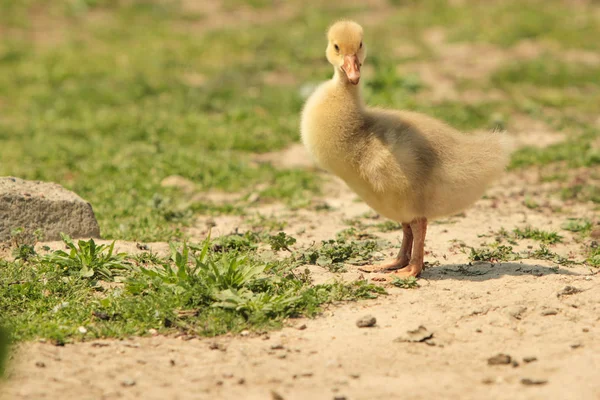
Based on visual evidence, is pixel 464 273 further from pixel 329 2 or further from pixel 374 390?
pixel 329 2

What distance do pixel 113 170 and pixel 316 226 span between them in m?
2.92

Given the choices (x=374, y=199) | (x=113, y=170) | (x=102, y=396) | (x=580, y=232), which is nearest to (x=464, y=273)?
(x=374, y=199)

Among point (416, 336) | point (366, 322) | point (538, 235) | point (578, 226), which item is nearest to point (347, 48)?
point (366, 322)

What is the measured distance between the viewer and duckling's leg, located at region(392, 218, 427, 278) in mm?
6223

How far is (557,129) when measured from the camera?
37.0 feet

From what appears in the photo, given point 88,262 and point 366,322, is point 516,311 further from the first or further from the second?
point 88,262

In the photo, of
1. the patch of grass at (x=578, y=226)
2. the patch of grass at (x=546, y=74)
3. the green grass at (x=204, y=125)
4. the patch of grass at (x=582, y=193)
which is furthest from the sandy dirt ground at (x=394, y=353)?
the patch of grass at (x=546, y=74)

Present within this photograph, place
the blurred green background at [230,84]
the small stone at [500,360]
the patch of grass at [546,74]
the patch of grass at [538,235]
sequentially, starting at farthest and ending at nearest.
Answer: the patch of grass at [546,74] < the blurred green background at [230,84] < the patch of grass at [538,235] < the small stone at [500,360]

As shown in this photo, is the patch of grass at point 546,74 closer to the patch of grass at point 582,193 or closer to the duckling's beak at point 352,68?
the patch of grass at point 582,193

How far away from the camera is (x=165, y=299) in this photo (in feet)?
18.4

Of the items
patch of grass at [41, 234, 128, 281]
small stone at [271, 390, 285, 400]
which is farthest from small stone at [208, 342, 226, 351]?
patch of grass at [41, 234, 128, 281]

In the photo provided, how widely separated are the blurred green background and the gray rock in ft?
1.33

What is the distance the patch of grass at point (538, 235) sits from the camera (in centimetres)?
736

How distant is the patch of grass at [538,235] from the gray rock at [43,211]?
368cm
